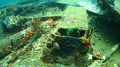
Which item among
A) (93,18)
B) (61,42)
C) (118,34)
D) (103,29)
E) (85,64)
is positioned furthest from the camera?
(93,18)

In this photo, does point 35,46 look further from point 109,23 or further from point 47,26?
point 109,23

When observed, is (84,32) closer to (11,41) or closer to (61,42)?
(61,42)

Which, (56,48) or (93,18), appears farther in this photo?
(93,18)

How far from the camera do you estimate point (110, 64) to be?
9.48 feet

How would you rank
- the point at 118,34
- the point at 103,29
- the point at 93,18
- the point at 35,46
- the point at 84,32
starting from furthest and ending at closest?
the point at 93,18 < the point at 103,29 < the point at 118,34 < the point at 35,46 < the point at 84,32

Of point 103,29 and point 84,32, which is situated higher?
point 84,32

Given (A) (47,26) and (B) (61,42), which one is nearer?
(B) (61,42)

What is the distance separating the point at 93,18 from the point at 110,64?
A: 14.4 feet

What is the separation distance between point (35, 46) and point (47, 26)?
1810 millimetres

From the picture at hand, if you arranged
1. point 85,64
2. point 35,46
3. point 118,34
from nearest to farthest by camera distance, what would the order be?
1. point 85,64
2. point 35,46
3. point 118,34

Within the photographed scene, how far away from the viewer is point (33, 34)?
464cm

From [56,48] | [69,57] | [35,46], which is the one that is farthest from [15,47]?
[69,57]

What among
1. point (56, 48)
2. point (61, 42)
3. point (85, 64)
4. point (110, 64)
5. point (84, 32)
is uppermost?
point (84, 32)

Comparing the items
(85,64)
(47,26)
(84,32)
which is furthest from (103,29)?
(47,26)
